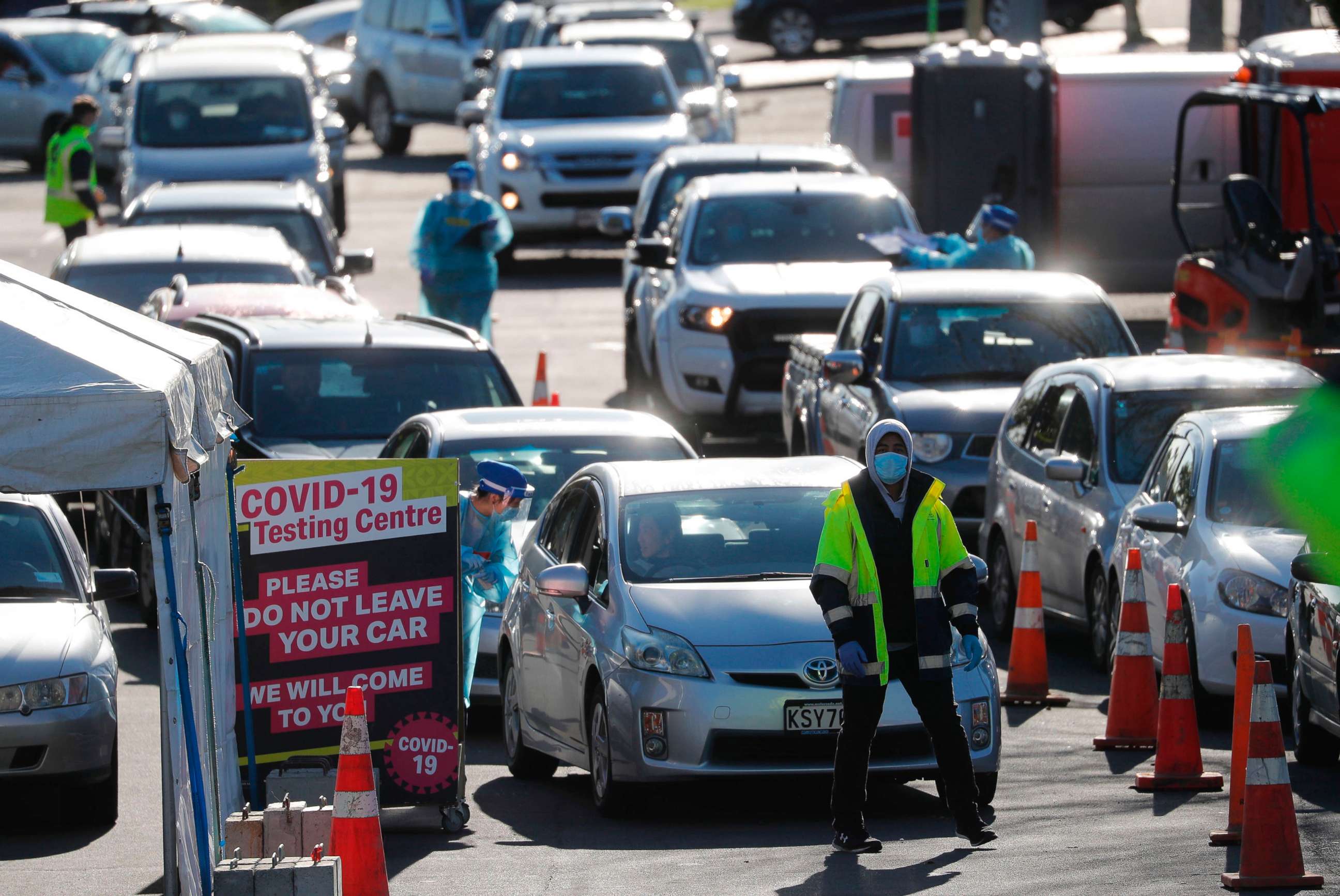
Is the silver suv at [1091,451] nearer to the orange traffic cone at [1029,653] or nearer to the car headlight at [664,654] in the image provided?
the orange traffic cone at [1029,653]

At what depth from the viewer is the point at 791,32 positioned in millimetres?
43781

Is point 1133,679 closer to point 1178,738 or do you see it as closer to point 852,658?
point 1178,738

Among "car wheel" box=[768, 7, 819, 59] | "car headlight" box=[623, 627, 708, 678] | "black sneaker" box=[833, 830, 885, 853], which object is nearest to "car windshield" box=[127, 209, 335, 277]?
"car headlight" box=[623, 627, 708, 678]

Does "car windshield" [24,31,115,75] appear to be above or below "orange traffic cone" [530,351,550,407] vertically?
above

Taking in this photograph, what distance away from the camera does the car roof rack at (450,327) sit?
14.3 m

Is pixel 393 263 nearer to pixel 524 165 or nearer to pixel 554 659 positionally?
pixel 524 165

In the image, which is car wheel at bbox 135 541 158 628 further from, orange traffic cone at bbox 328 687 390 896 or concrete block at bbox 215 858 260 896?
concrete block at bbox 215 858 260 896

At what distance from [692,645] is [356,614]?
1.30m

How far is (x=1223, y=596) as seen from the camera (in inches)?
418

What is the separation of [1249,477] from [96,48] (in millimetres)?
27117

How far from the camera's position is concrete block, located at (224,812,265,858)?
25.2 feet

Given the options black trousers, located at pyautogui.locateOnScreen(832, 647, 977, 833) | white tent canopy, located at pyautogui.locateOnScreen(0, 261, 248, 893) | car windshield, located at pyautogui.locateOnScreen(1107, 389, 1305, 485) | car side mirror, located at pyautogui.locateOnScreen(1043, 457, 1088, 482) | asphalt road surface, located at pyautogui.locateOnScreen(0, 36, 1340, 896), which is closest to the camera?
white tent canopy, located at pyautogui.locateOnScreen(0, 261, 248, 893)

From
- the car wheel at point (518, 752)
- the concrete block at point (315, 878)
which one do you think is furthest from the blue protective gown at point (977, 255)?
the concrete block at point (315, 878)

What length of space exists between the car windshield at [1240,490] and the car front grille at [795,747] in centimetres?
254
